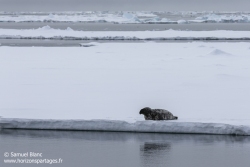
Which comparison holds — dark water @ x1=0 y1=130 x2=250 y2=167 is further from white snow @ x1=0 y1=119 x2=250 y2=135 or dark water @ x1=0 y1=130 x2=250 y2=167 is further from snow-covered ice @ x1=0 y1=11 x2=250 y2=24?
snow-covered ice @ x1=0 y1=11 x2=250 y2=24

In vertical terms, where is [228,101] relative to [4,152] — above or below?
above

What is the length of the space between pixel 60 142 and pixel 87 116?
41.6 inches

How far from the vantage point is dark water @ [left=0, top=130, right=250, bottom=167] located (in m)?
5.10

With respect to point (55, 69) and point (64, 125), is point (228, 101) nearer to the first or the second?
point (64, 125)

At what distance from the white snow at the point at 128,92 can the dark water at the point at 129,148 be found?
0.21 meters

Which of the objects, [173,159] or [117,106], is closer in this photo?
[173,159]

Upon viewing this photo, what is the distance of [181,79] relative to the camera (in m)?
10.8

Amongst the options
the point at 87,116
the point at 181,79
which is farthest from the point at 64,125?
the point at 181,79

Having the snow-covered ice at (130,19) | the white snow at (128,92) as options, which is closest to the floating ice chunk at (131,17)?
the snow-covered ice at (130,19)

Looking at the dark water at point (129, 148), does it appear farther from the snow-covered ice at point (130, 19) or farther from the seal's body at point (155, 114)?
the snow-covered ice at point (130, 19)

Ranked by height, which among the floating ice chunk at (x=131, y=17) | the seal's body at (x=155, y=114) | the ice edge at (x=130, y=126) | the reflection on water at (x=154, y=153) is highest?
the floating ice chunk at (x=131, y=17)

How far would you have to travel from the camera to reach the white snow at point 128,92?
6.51m

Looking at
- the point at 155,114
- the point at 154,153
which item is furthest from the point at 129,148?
the point at 155,114

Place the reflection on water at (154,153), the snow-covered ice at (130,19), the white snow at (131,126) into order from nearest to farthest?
1. the reflection on water at (154,153)
2. the white snow at (131,126)
3. the snow-covered ice at (130,19)
